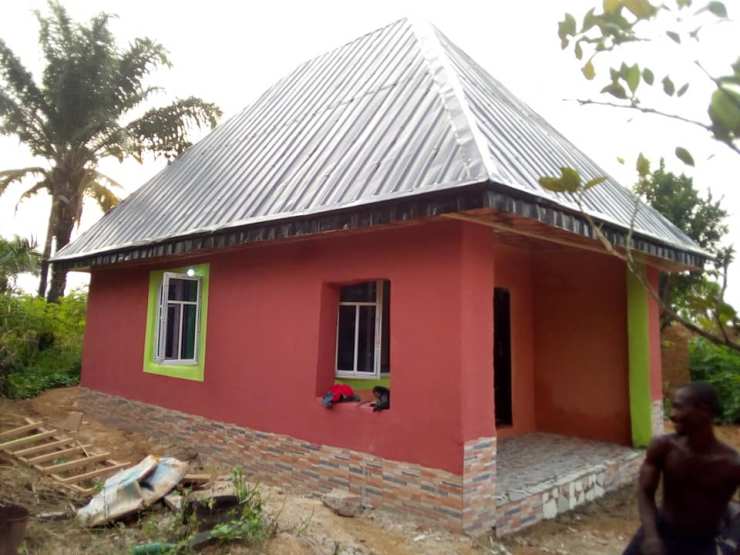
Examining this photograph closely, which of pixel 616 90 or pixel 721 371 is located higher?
pixel 616 90

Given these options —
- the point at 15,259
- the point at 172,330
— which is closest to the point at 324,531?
the point at 172,330

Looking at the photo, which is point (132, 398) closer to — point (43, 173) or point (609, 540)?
point (609, 540)

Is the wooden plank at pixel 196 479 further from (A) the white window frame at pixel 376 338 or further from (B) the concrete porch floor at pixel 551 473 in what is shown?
(B) the concrete porch floor at pixel 551 473

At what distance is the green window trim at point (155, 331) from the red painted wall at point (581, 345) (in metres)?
4.93

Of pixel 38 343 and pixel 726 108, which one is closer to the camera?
pixel 726 108

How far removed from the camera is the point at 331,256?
6051mm

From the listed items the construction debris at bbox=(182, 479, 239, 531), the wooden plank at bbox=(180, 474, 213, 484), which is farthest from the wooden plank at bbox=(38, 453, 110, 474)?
the construction debris at bbox=(182, 479, 239, 531)

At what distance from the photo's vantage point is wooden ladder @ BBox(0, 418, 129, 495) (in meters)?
6.40

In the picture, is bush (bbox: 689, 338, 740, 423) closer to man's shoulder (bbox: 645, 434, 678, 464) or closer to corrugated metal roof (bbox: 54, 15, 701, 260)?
corrugated metal roof (bbox: 54, 15, 701, 260)

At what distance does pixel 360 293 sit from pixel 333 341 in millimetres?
1208

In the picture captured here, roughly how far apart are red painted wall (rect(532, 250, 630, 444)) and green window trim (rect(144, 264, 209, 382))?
194 inches

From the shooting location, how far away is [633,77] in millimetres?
1422

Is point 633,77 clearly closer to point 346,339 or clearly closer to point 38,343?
point 346,339

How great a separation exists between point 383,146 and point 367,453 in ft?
10.5
